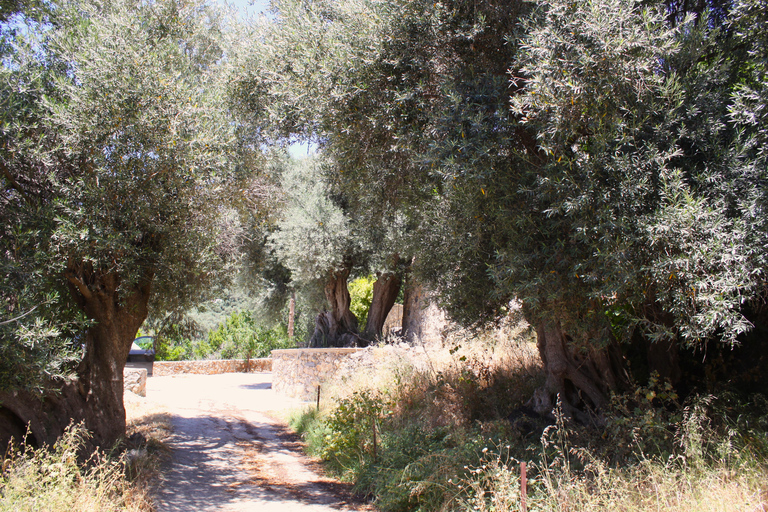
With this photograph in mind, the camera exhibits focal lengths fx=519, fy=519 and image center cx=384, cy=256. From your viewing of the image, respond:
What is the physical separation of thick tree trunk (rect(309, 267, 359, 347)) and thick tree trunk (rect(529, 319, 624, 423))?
11633mm

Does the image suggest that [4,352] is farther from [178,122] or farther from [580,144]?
[580,144]

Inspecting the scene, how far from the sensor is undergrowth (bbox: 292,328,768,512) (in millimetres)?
4309

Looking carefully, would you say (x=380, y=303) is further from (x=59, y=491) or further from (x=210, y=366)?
(x=59, y=491)

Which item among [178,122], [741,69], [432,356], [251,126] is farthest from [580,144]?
[432,356]

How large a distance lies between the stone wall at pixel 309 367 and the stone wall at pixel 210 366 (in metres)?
10.9

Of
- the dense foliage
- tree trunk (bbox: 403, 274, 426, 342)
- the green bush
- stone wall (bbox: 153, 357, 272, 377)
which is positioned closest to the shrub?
the green bush

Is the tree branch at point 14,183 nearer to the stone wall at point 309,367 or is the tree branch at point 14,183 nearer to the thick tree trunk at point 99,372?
the thick tree trunk at point 99,372

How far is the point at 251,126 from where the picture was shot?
32.4ft

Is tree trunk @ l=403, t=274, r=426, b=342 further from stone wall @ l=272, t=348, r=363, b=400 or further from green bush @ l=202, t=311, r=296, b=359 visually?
green bush @ l=202, t=311, r=296, b=359

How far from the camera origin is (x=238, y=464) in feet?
29.0

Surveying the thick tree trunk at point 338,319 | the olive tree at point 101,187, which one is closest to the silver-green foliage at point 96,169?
the olive tree at point 101,187

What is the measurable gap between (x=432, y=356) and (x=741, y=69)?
26.2 ft

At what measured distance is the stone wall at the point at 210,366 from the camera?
24.2 meters

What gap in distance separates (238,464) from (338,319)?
1084 cm
